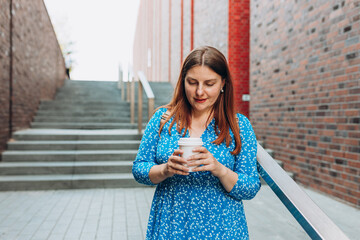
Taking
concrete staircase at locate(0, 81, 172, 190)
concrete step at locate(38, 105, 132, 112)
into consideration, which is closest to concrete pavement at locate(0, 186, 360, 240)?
concrete staircase at locate(0, 81, 172, 190)

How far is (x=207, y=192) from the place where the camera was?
124 cm

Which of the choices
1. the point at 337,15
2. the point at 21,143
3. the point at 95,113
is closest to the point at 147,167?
the point at 337,15

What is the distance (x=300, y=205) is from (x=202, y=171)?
382 mm

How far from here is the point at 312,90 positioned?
4441mm

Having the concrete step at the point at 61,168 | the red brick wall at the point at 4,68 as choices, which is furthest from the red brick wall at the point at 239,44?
the red brick wall at the point at 4,68

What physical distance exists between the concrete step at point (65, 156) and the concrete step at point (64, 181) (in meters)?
0.50

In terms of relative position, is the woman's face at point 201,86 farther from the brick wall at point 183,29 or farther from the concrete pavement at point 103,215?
the brick wall at point 183,29

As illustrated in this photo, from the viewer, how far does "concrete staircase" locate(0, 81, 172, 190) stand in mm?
4719

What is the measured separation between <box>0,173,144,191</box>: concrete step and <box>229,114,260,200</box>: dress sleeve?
3.72 meters

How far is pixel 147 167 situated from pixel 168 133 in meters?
0.16

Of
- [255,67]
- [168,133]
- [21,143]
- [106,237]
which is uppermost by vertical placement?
[255,67]

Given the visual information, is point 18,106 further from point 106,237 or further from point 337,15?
point 337,15

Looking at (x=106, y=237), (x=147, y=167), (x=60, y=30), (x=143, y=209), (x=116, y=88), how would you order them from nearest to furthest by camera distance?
(x=147, y=167) → (x=106, y=237) → (x=143, y=209) → (x=116, y=88) → (x=60, y=30)

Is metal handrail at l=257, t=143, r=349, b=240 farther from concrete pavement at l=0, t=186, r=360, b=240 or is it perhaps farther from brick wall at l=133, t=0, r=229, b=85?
brick wall at l=133, t=0, r=229, b=85
